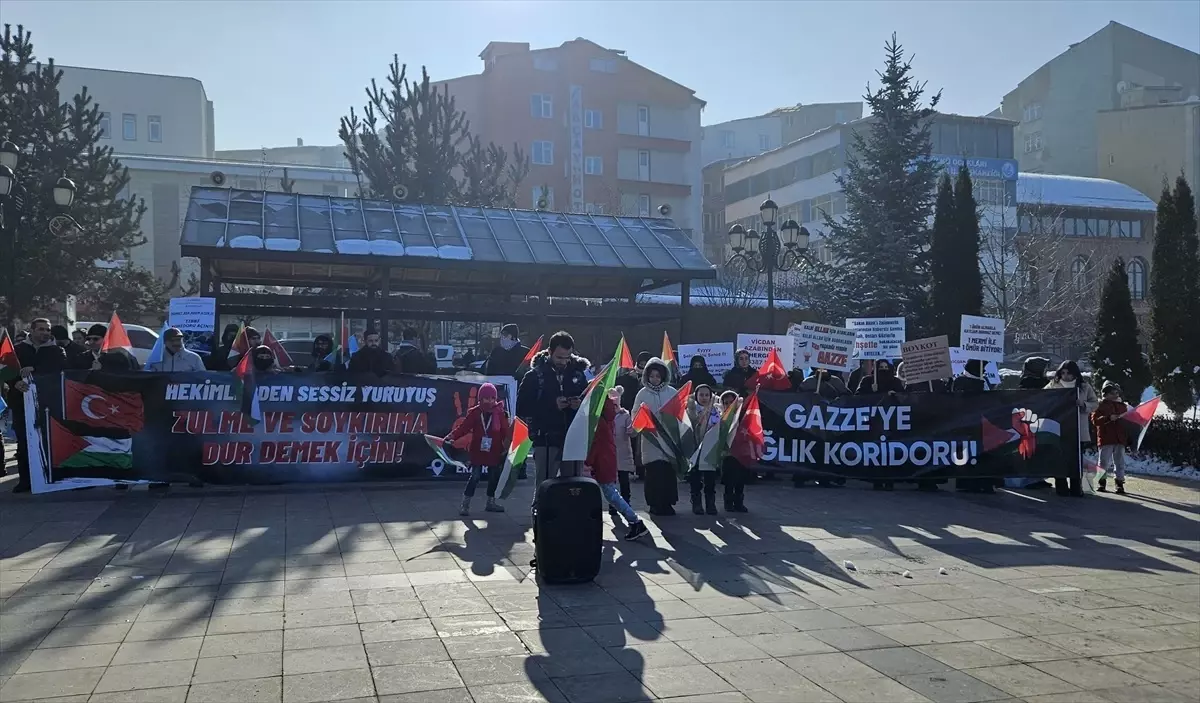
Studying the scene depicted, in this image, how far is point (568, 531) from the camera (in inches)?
302

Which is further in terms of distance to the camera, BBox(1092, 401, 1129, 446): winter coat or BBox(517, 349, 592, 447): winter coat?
BBox(1092, 401, 1129, 446): winter coat

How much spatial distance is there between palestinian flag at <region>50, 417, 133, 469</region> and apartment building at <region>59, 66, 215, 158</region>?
5873 cm

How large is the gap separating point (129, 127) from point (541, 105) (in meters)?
26.3

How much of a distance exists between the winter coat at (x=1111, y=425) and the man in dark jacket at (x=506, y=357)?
25.1 ft

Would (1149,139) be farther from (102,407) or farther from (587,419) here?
(102,407)

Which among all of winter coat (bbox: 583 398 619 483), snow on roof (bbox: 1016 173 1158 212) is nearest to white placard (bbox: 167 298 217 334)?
winter coat (bbox: 583 398 619 483)

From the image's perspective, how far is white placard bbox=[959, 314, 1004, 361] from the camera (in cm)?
1448

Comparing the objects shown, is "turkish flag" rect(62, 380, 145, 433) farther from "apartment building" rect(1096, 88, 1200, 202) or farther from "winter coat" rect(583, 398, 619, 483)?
"apartment building" rect(1096, 88, 1200, 202)

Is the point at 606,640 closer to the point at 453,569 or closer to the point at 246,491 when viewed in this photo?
the point at 453,569

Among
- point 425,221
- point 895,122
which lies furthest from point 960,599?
point 895,122

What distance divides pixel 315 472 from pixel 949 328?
14685mm

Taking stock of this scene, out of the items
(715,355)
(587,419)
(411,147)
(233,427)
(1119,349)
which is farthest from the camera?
(411,147)

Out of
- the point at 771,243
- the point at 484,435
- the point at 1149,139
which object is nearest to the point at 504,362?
the point at 484,435

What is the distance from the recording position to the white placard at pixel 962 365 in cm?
1477
